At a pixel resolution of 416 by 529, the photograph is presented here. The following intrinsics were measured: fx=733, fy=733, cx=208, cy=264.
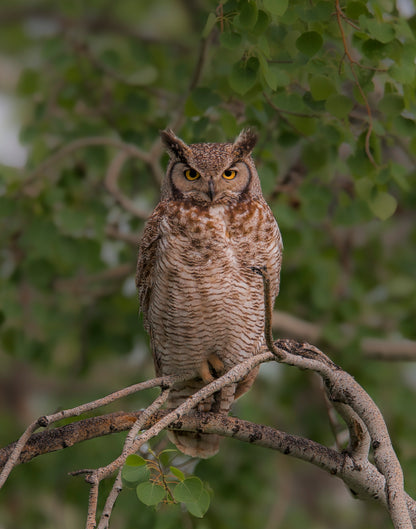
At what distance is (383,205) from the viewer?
246cm

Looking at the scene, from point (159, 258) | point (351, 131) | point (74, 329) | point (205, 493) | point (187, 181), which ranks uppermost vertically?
point (351, 131)

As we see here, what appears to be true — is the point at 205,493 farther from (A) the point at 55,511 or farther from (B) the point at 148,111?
(A) the point at 55,511

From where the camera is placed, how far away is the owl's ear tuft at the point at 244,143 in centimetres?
253

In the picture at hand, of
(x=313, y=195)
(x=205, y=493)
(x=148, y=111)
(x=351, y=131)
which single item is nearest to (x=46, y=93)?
(x=148, y=111)

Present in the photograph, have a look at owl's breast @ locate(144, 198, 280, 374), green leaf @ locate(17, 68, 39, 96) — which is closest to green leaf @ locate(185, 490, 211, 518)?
owl's breast @ locate(144, 198, 280, 374)

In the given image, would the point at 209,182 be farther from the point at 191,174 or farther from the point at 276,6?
the point at 276,6

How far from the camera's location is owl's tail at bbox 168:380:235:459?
288cm

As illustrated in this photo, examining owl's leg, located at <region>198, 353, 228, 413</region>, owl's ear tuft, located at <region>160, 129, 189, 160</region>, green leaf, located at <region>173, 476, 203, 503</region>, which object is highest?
owl's ear tuft, located at <region>160, 129, 189, 160</region>

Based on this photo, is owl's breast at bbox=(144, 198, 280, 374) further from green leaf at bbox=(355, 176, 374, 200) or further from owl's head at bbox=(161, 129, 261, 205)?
green leaf at bbox=(355, 176, 374, 200)

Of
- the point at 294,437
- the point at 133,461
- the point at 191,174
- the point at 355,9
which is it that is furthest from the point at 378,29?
the point at 133,461

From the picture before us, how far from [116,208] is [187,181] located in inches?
56.1

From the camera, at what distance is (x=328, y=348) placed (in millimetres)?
4176

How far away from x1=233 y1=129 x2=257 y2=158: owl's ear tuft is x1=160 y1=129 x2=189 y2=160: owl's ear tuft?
0.18m

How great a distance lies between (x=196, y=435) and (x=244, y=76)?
141cm
